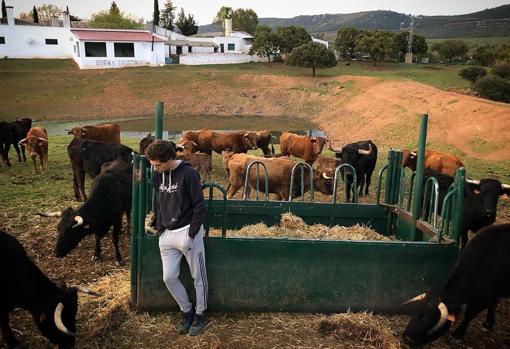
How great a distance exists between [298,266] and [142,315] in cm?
201

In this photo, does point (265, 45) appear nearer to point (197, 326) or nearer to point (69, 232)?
point (69, 232)

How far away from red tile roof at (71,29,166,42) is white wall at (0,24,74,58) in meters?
2.87

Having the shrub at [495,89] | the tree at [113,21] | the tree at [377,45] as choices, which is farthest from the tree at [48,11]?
the shrub at [495,89]

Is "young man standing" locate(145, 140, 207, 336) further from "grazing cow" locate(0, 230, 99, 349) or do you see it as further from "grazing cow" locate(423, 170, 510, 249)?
"grazing cow" locate(423, 170, 510, 249)

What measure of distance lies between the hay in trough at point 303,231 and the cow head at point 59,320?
7.87 feet

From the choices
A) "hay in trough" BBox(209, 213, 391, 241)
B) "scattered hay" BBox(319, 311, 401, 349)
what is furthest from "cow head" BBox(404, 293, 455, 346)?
"hay in trough" BBox(209, 213, 391, 241)

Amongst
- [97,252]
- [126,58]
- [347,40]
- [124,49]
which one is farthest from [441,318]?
[347,40]

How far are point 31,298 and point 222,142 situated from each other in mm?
11396

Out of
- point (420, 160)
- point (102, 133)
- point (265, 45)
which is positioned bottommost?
point (102, 133)

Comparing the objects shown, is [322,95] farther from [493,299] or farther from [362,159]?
[493,299]

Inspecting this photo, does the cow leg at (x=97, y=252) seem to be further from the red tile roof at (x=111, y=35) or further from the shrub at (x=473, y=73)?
the red tile roof at (x=111, y=35)

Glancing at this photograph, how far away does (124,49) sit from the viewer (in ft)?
162

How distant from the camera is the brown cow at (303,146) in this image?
14828 mm

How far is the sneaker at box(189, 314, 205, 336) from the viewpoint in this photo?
16.5 ft
